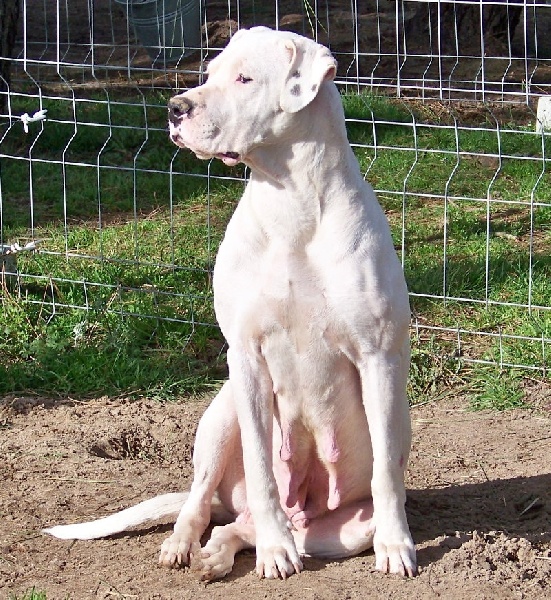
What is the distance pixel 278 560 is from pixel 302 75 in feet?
4.78

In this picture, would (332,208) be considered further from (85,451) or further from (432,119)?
(432,119)

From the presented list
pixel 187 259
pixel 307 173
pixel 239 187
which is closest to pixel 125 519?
pixel 307 173

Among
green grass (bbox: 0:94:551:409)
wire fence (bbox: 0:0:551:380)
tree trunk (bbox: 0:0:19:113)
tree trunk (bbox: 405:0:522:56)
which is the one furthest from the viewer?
tree trunk (bbox: 405:0:522:56)

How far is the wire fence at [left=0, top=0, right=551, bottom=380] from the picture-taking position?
5.68 metres

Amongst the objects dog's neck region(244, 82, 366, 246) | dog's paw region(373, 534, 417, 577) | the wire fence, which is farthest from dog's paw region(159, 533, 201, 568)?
the wire fence

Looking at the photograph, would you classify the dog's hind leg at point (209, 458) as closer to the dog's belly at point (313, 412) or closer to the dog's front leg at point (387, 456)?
the dog's belly at point (313, 412)

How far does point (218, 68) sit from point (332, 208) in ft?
1.75

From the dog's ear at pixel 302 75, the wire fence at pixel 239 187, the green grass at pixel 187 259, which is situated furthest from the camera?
the wire fence at pixel 239 187

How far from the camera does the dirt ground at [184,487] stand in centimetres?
343

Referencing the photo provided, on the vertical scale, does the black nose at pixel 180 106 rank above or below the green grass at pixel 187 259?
above

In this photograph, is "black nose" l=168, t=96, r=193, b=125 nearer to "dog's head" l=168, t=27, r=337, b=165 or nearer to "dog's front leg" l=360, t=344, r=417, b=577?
"dog's head" l=168, t=27, r=337, b=165

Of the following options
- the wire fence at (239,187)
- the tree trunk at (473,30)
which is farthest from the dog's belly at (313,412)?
the tree trunk at (473,30)

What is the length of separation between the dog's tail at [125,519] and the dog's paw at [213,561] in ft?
0.97

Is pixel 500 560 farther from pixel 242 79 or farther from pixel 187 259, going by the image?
pixel 187 259
